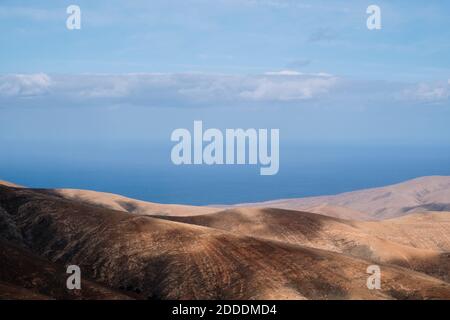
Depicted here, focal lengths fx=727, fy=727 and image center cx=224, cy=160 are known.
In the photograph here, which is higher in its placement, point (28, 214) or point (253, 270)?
point (28, 214)

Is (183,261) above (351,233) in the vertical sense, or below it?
below

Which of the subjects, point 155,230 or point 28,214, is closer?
point 155,230

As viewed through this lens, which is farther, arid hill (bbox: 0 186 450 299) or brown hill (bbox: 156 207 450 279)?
brown hill (bbox: 156 207 450 279)

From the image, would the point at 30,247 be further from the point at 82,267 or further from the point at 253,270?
the point at 253,270

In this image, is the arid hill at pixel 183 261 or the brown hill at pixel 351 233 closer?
the arid hill at pixel 183 261

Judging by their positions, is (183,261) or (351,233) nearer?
(183,261)
